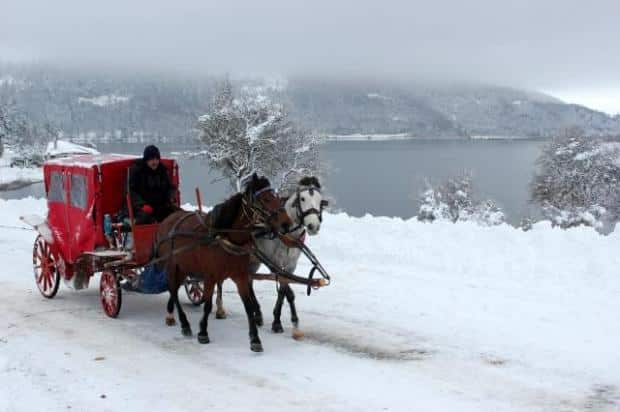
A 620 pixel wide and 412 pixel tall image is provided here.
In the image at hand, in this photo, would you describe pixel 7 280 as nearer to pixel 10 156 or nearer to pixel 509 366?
pixel 509 366

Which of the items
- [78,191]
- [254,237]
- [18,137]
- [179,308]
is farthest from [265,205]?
[18,137]

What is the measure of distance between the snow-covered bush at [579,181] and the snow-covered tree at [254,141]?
1831cm

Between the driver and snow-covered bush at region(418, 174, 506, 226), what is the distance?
43527mm

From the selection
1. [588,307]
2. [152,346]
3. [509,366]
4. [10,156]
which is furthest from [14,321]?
[10,156]

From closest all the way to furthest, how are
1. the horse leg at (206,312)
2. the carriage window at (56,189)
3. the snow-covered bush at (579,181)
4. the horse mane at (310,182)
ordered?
the horse mane at (310,182) < the horse leg at (206,312) < the carriage window at (56,189) < the snow-covered bush at (579,181)

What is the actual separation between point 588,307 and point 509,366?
315 cm

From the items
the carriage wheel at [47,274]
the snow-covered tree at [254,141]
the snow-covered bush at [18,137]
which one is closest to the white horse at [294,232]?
the carriage wheel at [47,274]

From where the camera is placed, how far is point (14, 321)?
9.59 metres

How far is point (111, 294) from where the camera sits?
9820 millimetres

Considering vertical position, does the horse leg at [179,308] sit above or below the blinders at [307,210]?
below

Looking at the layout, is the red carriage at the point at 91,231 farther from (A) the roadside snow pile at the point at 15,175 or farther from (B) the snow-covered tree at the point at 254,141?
(A) the roadside snow pile at the point at 15,175

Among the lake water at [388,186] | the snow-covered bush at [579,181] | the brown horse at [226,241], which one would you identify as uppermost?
the brown horse at [226,241]

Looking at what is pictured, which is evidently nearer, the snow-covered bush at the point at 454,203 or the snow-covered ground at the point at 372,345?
the snow-covered ground at the point at 372,345

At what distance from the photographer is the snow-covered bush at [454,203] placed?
53531 mm
